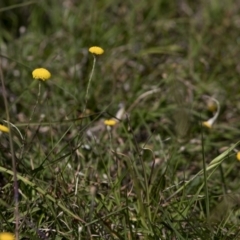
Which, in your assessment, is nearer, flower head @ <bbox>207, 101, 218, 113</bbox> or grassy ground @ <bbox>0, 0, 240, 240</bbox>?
grassy ground @ <bbox>0, 0, 240, 240</bbox>

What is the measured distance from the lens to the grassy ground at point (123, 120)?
1.41 meters

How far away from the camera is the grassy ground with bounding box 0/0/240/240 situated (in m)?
1.41

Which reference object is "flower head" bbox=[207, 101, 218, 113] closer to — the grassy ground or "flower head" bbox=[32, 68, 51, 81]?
the grassy ground

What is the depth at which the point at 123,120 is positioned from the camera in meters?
1.97

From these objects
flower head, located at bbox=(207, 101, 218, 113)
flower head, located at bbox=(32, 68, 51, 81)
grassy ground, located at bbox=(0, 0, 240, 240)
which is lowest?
flower head, located at bbox=(207, 101, 218, 113)

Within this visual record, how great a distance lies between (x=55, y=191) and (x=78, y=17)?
1227 millimetres

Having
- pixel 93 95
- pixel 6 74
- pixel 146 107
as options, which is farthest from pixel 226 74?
pixel 6 74

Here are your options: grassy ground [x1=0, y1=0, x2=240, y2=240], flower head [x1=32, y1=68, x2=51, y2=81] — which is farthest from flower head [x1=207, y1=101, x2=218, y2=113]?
flower head [x1=32, y1=68, x2=51, y2=81]

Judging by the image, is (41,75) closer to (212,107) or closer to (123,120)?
(123,120)

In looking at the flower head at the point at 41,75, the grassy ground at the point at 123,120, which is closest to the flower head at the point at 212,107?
the grassy ground at the point at 123,120

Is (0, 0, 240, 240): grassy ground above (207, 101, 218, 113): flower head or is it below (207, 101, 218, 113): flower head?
above

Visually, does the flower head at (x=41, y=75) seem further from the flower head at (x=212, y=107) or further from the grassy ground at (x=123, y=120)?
the flower head at (x=212, y=107)

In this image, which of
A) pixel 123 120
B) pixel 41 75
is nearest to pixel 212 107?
pixel 123 120

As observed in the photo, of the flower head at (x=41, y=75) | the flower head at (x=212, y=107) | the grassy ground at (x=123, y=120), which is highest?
the flower head at (x=41, y=75)
